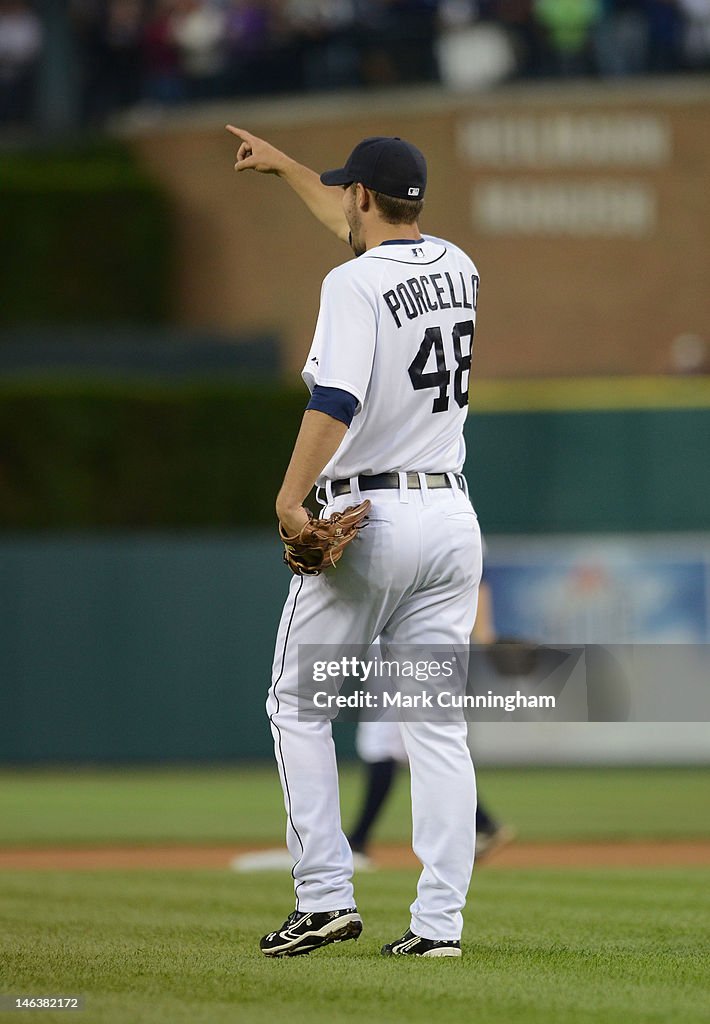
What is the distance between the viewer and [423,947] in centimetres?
405

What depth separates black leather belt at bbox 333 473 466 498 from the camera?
4109 mm

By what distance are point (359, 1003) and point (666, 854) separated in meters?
5.21

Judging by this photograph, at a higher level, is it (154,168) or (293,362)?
(154,168)

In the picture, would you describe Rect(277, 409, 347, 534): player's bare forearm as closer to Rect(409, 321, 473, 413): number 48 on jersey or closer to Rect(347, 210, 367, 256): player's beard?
Rect(409, 321, 473, 413): number 48 on jersey

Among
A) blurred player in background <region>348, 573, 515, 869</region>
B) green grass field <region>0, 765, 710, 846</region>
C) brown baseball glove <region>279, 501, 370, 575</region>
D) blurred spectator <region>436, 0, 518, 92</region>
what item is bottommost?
green grass field <region>0, 765, 710, 846</region>

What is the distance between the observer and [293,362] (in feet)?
58.9

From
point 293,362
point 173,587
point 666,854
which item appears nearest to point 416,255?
point 666,854

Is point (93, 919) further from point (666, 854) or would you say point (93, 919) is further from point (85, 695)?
point (85, 695)

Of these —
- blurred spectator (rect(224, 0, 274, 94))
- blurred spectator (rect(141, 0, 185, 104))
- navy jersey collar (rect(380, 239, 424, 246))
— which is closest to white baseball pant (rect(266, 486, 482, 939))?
navy jersey collar (rect(380, 239, 424, 246))

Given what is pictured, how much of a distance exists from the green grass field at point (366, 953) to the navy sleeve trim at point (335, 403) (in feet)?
4.26

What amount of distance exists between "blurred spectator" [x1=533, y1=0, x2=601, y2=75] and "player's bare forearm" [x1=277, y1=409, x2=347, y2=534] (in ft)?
47.4

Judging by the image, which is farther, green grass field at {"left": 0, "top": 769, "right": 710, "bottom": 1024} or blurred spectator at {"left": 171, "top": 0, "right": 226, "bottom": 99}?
blurred spectator at {"left": 171, "top": 0, "right": 226, "bottom": 99}

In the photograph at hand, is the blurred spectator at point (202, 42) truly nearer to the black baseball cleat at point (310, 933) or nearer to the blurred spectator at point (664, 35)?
the blurred spectator at point (664, 35)

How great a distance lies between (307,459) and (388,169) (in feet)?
2.59
